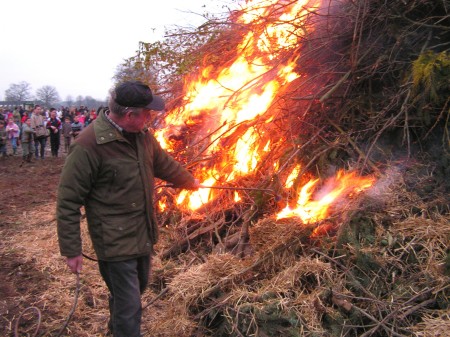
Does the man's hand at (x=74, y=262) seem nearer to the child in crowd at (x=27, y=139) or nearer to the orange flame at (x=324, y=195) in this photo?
the orange flame at (x=324, y=195)

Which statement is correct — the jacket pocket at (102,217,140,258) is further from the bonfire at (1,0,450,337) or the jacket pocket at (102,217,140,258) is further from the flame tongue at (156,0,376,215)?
the flame tongue at (156,0,376,215)

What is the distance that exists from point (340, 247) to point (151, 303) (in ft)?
5.98

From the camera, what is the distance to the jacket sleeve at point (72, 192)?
9.32 ft

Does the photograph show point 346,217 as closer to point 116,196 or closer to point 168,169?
point 168,169

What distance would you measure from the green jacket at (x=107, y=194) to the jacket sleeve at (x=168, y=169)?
268 mm

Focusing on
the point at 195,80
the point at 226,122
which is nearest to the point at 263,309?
the point at 226,122

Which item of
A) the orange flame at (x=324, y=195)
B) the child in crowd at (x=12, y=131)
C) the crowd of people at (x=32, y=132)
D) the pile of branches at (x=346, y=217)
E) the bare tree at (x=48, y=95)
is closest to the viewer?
the pile of branches at (x=346, y=217)

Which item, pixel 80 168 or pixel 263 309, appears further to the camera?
pixel 263 309

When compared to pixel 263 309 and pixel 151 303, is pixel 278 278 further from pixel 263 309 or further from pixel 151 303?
pixel 151 303

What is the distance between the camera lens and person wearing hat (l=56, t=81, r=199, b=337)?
113 inches

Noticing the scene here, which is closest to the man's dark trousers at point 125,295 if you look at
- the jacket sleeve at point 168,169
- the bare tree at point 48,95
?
the jacket sleeve at point 168,169

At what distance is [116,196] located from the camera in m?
3.00

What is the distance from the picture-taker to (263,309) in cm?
328

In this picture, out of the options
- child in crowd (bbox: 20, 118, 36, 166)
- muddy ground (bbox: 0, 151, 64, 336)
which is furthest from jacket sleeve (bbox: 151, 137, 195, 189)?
child in crowd (bbox: 20, 118, 36, 166)
